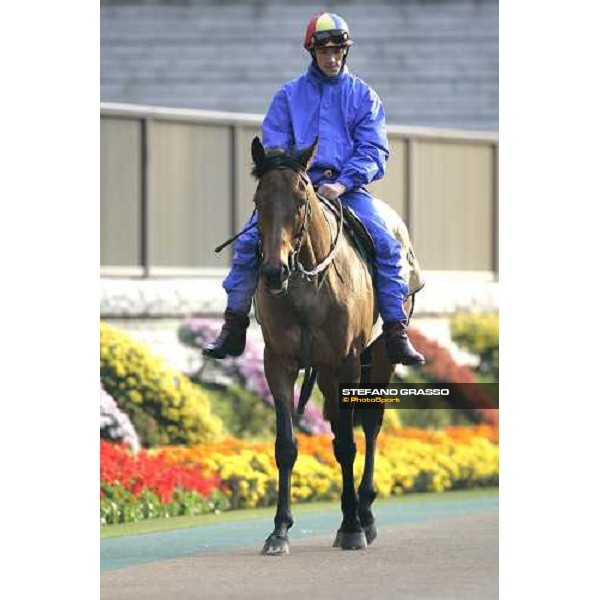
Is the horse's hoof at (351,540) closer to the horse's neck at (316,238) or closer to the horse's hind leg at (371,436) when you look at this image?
the horse's hind leg at (371,436)

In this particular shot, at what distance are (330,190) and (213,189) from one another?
577 centimetres

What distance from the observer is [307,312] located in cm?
940

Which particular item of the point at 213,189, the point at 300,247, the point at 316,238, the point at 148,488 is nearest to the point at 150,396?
the point at 148,488

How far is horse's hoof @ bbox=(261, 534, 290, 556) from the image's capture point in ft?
30.9

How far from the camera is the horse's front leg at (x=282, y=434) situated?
9.38 m

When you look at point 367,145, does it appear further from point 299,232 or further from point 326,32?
point 299,232

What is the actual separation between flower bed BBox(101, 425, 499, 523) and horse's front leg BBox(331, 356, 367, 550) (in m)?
2.20

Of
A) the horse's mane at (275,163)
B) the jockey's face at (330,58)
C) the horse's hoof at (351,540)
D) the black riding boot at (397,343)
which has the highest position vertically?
the jockey's face at (330,58)

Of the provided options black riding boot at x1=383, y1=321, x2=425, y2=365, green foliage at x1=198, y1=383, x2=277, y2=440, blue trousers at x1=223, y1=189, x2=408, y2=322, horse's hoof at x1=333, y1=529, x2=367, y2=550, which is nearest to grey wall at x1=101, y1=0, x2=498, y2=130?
green foliage at x1=198, y1=383, x2=277, y2=440

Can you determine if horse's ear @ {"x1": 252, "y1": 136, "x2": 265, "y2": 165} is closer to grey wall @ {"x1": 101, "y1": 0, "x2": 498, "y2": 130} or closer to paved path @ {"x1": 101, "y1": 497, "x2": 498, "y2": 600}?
paved path @ {"x1": 101, "y1": 497, "x2": 498, "y2": 600}

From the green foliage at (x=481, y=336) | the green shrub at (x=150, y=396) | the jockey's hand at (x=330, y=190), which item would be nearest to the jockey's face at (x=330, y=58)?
the jockey's hand at (x=330, y=190)

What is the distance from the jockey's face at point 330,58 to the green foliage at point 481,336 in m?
6.21

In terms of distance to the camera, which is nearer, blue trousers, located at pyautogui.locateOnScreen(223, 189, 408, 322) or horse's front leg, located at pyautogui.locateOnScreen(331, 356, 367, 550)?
horse's front leg, located at pyautogui.locateOnScreen(331, 356, 367, 550)
